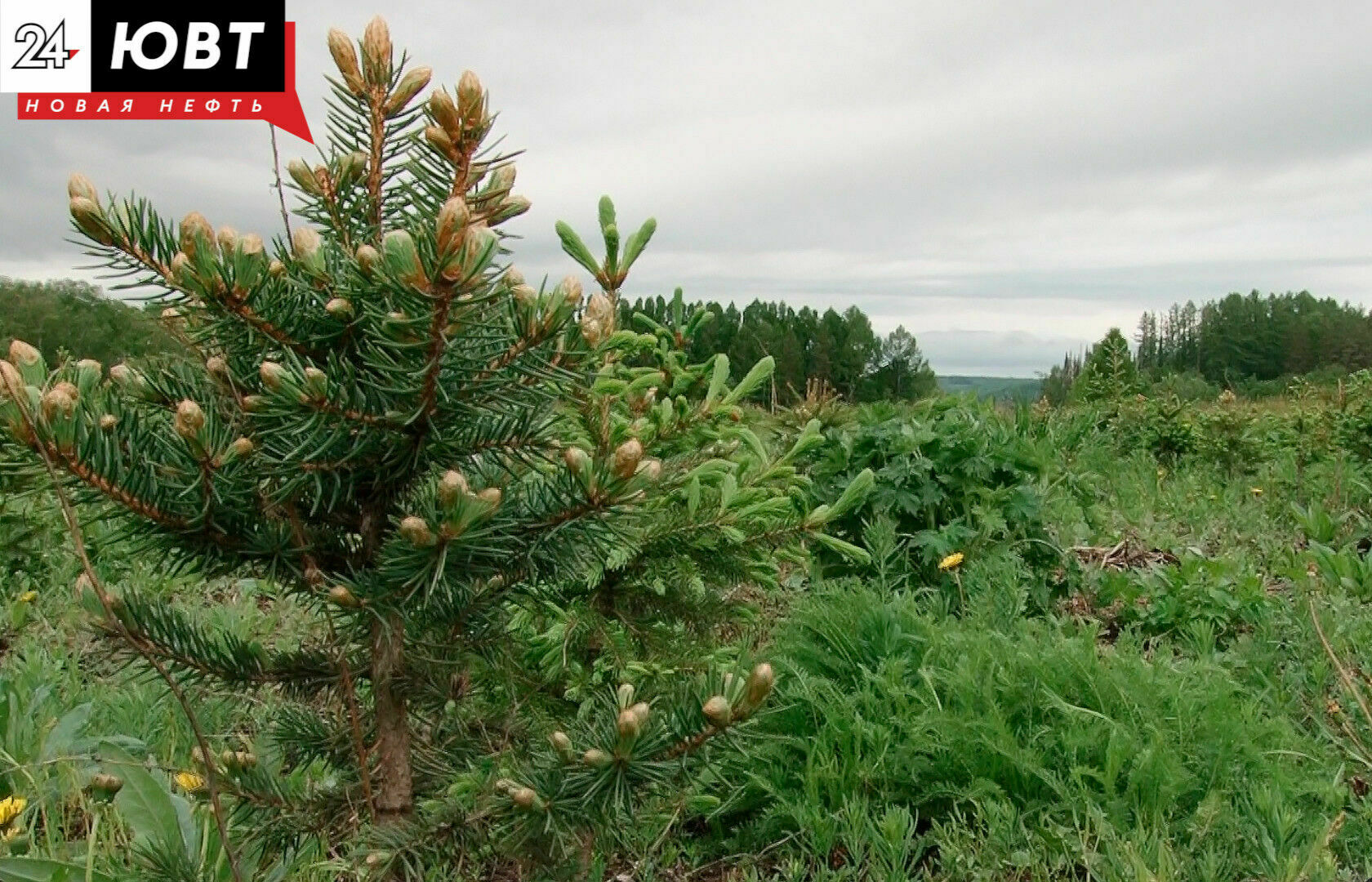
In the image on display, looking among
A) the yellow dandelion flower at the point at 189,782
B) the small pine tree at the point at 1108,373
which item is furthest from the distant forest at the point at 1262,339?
the yellow dandelion flower at the point at 189,782

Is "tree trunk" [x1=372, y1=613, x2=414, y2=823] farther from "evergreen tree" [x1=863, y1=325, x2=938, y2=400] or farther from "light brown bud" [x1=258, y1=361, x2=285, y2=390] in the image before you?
"evergreen tree" [x1=863, y1=325, x2=938, y2=400]

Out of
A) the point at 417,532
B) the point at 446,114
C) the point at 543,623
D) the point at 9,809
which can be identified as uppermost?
the point at 446,114

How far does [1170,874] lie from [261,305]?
2.06 metres

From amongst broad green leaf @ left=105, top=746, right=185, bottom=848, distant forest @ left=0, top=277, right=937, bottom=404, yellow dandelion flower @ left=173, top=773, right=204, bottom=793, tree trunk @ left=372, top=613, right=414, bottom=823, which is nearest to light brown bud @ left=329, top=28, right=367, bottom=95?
tree trunk @ left=372, top=613, right=414, bottom=823

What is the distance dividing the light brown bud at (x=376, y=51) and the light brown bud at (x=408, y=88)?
0.10 ft

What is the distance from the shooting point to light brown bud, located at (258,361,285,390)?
1.28m

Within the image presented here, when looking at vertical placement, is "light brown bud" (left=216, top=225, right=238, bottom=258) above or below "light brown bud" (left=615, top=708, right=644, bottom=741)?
above

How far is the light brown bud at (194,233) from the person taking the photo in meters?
1.32

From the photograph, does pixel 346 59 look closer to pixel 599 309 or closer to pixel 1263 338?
pixel 599 309

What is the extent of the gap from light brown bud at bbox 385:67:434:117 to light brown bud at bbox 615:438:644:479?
717 mm

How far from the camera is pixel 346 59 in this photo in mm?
1581

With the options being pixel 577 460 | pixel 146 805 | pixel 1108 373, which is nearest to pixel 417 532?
pixel 577 460

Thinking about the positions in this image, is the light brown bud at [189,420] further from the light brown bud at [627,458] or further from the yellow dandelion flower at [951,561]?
the yellow dandelion flower at [951,561]

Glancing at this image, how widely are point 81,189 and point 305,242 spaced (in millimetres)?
276
